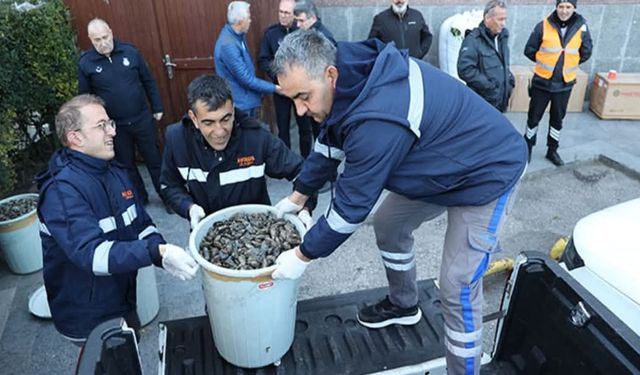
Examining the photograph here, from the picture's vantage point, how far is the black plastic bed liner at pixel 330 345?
2574 mm

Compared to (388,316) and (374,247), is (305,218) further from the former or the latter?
(374,247)

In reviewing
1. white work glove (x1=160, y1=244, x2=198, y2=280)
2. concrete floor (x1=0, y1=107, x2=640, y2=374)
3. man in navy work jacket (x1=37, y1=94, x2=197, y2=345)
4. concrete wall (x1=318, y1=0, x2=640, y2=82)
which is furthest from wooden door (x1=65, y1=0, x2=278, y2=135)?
white work glove (x1=160, y1=244, x2=198, y2=280)

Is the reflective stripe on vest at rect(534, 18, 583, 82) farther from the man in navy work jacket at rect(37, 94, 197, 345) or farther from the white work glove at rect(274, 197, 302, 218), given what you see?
the man in navy work jacket at rect(37, 94, 197, 345)

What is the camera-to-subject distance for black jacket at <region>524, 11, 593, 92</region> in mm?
5348

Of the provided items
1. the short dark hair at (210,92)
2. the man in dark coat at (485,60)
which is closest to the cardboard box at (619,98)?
the man in dark coat at (485,60)

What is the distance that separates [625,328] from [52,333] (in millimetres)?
3465

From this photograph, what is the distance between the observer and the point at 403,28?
6.05 meters

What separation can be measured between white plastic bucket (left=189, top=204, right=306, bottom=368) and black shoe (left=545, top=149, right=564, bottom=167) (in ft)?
14.6

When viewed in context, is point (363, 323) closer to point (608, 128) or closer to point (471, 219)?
point (471, 219)

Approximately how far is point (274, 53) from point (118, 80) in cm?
174

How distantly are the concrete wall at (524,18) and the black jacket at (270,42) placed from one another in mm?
2477

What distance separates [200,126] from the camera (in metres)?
2.45

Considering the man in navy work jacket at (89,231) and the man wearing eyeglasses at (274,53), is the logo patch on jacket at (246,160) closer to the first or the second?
the man in navy work jacket at (89,231)

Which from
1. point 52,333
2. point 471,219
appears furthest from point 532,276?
point 52,333
